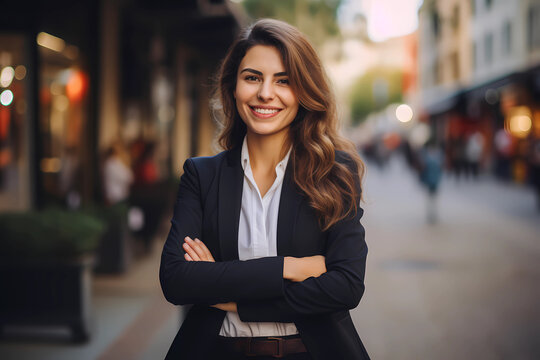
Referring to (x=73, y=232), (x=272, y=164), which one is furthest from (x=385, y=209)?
(x=272, y=164)

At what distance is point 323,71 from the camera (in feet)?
7.51

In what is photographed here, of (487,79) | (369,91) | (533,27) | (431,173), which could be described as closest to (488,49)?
(487,79)

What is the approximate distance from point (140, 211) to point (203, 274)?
23.7 feet

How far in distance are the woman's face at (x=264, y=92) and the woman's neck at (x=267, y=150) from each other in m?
0.07

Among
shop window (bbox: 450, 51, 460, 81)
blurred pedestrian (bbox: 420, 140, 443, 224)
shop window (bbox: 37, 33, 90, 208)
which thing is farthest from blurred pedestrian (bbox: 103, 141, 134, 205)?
shop window (bbox: 450, 51, 460, 81)

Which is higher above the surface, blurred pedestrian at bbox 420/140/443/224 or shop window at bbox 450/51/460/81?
shop window at bbox 450/51/460/81

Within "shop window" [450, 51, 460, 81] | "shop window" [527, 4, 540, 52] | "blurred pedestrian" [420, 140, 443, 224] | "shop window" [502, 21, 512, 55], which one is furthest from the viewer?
"shop window" [450, 51, 460, 81]

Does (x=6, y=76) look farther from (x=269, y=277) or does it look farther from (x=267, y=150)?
(x=269, y=277)

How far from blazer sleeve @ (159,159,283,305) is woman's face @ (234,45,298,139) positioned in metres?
0.40

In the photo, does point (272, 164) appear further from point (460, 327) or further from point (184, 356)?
point (460, 327)

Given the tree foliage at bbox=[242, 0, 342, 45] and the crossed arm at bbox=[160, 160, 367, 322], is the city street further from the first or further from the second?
the tree foliage at bbox=[242, 0, 342, 45]

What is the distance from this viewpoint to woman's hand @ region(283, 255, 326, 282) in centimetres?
212

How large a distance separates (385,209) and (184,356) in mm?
15106

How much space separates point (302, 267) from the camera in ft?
7.01
